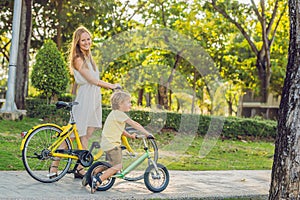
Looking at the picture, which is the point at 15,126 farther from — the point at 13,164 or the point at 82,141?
the point at 82,141

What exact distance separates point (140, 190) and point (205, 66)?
14778mm

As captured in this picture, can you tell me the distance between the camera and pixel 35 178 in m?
6.43

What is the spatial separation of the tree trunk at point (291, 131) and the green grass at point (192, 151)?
3695 mm

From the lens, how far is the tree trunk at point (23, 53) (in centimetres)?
1520

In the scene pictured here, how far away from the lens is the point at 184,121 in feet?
50.2

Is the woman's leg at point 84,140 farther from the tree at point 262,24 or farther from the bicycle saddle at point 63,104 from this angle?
the tree at point 262,24

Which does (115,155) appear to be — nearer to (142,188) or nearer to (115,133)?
(115,133)

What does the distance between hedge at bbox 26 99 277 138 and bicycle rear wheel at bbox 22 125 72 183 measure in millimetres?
7111

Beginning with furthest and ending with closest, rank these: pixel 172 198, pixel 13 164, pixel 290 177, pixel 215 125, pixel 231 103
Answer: pixel 231 103, pixel 215 125, pixel 13 164, pixel 172 198, pixel 290 177

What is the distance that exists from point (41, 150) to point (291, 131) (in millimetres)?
2952

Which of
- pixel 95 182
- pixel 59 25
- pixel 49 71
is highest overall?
pixel 59 25

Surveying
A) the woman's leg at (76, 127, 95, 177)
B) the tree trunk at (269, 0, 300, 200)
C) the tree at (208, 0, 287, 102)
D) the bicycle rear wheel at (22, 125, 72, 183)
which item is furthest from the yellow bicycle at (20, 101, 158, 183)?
the tree at (208, 0, 287, 102)

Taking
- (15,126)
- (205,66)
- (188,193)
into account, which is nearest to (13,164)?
(188,193)

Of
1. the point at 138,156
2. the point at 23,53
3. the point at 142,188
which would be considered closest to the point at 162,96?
the point at 23,53
